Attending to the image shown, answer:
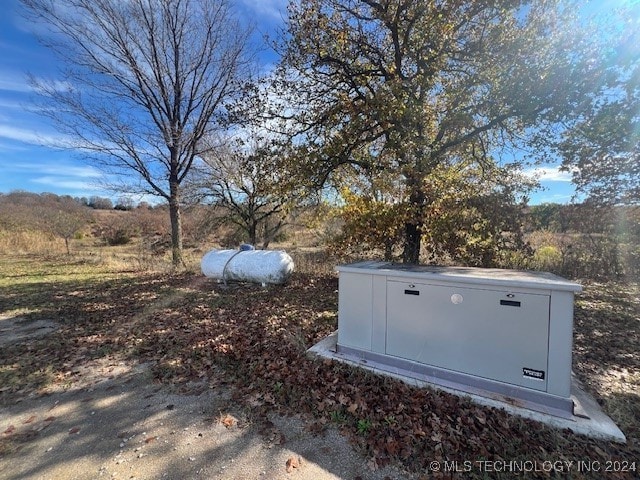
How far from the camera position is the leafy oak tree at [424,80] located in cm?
500

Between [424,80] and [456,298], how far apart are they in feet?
15.6

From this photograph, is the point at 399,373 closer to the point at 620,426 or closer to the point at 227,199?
the point at 620,426

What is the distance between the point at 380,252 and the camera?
8.16m

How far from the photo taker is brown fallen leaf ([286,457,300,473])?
222 cm

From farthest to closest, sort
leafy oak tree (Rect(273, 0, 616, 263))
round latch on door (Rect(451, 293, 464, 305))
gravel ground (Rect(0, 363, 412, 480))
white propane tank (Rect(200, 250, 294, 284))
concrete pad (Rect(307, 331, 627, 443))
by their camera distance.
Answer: white propane tank (Rect(200, 250, 294, 284)) → leafy oak tree (Rect(273, 0, 616, 263)) → round latch on door (Rect(451, 293, 464, 305)) → concrete pad (Rect(307, 331, 627, 443)) → gravel ground (Rect(0, 363, 412, 480))

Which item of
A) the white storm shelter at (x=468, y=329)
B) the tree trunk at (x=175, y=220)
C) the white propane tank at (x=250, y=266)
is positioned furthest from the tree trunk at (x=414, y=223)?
the tree trunk at (x=175, y=220)

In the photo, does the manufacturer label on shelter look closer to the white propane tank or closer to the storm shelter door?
the storm shelter door

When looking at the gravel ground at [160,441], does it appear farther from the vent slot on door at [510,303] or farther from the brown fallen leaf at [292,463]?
the vent slot on door at [510,303]

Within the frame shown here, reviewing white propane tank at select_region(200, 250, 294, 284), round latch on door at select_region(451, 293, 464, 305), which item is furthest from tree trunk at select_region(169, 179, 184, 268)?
round latch on door at select_region(451, 293, 464, 305)

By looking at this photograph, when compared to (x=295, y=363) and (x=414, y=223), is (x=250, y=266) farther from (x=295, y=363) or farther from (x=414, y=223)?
(x=295, y=363)

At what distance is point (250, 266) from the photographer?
7746 mm

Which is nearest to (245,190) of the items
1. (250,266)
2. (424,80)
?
(250,266)

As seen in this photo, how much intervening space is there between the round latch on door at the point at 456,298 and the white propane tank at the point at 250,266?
5.07 m

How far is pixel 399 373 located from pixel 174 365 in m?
2.71
